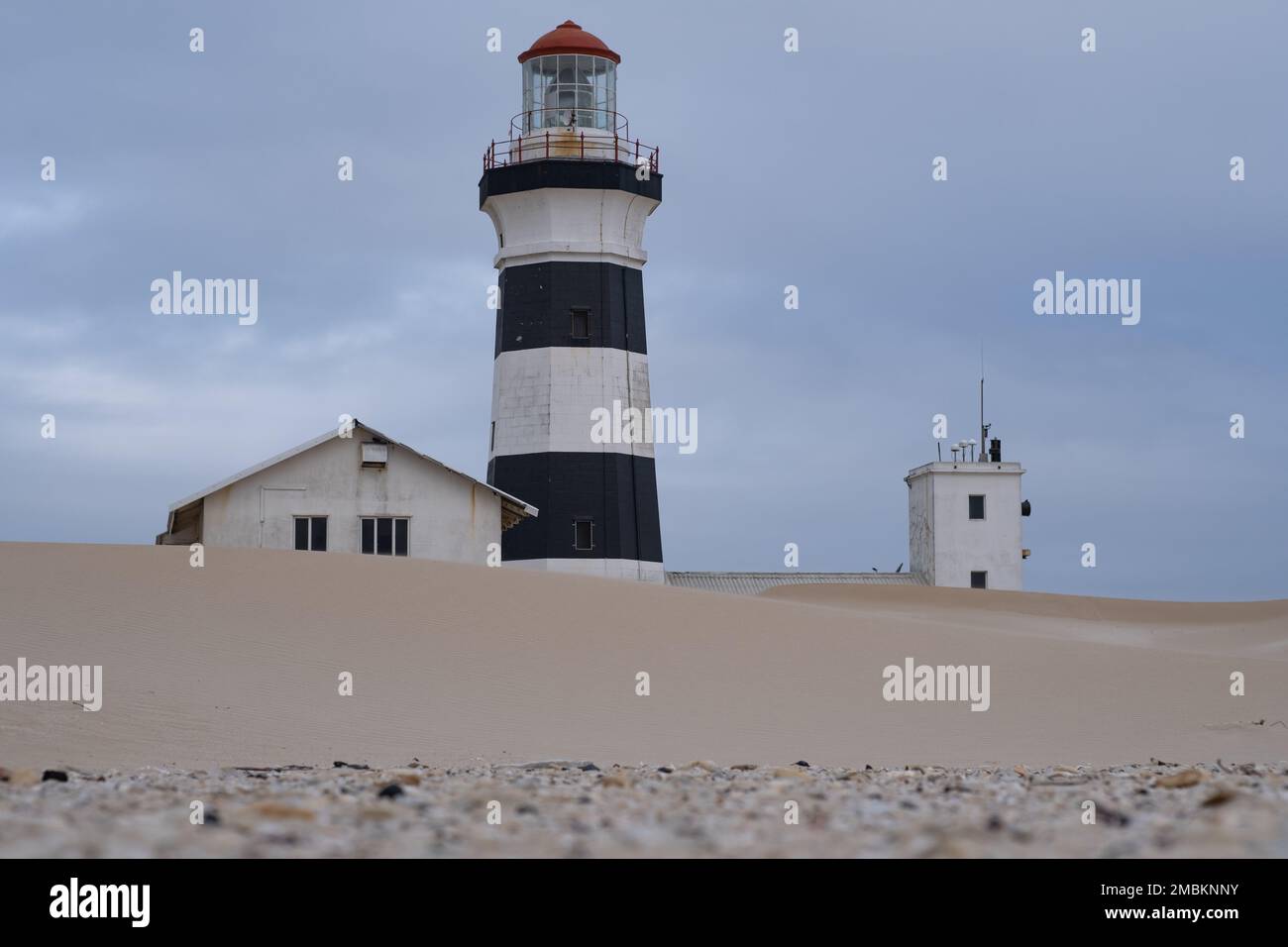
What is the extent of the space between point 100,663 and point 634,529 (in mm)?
17754

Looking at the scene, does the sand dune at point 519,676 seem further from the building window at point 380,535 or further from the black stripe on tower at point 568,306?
the black stripe on tower at point 568,306

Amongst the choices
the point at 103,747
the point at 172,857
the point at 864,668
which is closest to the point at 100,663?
the point at 103,747

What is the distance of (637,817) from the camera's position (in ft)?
20.6

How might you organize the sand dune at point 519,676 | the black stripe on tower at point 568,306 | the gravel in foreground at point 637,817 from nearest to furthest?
the gravel in foreground at point 637,817 < the sand dune at point 519,676 < the black stripe on tower at point 568,306

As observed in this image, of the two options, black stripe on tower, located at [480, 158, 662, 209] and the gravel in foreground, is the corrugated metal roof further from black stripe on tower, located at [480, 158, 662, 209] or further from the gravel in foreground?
the gravel in foreground

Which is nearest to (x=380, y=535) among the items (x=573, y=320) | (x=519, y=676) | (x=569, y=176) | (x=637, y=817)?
(x=573, y=320)

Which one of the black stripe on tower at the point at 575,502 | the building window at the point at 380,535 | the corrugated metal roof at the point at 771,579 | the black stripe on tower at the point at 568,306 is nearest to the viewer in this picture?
the building window at the point at 380,535

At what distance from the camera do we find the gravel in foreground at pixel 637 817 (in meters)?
5.27

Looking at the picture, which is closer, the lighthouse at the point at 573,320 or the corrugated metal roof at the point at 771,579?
the lighthouse at the point at 573,320

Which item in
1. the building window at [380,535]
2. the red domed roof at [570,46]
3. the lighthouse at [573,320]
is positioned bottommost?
the building window at [380,535]

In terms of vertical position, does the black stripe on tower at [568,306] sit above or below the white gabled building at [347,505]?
above

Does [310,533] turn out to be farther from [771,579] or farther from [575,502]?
[771,579]

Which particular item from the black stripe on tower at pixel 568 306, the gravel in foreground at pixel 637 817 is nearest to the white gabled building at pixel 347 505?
the black stripe on tower at pixel 568 306

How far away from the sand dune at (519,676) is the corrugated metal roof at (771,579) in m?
14.8
